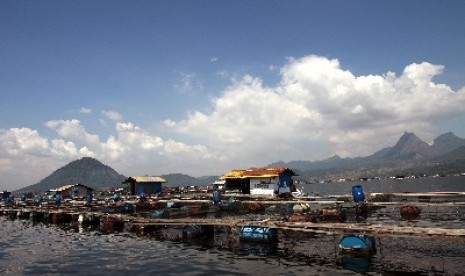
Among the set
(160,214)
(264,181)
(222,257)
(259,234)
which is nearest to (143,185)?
(264,181)

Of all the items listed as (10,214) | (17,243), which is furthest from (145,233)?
(10,214)

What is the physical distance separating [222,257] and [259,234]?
5.26 m

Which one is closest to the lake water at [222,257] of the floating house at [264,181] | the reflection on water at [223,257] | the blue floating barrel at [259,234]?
the reflection on water at [223,257]

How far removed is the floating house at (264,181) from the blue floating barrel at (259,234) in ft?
104

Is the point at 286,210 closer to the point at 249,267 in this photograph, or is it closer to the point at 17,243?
the point at 249,267

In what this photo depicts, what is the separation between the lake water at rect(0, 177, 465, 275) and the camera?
24.3 meters

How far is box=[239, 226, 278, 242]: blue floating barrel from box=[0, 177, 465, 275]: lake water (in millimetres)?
731

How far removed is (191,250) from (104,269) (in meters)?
7.80

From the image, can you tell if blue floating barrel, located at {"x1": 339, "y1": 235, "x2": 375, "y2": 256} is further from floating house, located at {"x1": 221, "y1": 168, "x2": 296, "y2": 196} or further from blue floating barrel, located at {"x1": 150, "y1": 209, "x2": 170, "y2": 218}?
floating house, located at {"x1": 221, "y1": 168, "x2": 296, "y2": 196}

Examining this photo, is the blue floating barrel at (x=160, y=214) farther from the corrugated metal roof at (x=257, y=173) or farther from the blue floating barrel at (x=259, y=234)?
the corrugated metal roof at (x=257, y=173)

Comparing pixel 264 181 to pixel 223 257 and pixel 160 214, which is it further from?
pixel 223 257

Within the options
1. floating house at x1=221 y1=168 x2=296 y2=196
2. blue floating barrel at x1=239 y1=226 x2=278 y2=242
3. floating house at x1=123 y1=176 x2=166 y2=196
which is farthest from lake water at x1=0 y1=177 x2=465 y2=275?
floating house at x1=123 y1=176 x2=166 y2=196

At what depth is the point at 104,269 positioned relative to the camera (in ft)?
87.8

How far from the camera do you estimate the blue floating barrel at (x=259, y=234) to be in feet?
107
